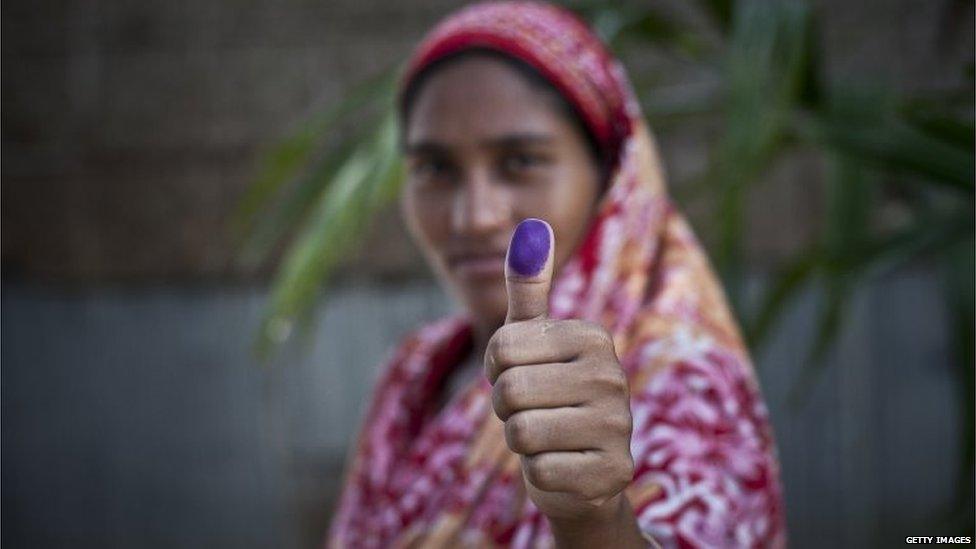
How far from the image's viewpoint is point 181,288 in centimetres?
345

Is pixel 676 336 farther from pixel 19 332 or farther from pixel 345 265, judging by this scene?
pixel 19 332

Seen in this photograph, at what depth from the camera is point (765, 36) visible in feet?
5.63

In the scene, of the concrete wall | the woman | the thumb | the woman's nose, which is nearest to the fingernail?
the thumb

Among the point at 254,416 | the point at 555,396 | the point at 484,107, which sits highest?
the point at 484,107

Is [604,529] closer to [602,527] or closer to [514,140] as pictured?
[602,527]

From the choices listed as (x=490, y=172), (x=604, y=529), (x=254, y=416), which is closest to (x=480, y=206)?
(x=490, y=172)

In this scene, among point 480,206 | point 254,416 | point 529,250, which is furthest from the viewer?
point 254,416

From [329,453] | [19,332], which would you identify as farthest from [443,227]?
[19,332]

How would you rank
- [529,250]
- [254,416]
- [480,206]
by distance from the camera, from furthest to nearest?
[254,416] < [480,206] < [529,250]

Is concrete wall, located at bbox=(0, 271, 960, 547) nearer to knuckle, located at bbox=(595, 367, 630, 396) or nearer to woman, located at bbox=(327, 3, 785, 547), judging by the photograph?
woman, located at bbox=(327, 3, 785, 547)

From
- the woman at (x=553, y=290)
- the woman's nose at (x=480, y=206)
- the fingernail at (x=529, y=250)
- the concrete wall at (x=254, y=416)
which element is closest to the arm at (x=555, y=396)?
the fingernail at (x=529, y=250)

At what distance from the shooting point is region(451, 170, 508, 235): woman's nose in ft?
4.15

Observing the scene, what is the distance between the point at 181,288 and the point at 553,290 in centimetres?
236

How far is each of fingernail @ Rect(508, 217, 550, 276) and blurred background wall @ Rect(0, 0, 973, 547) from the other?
7.71ft
